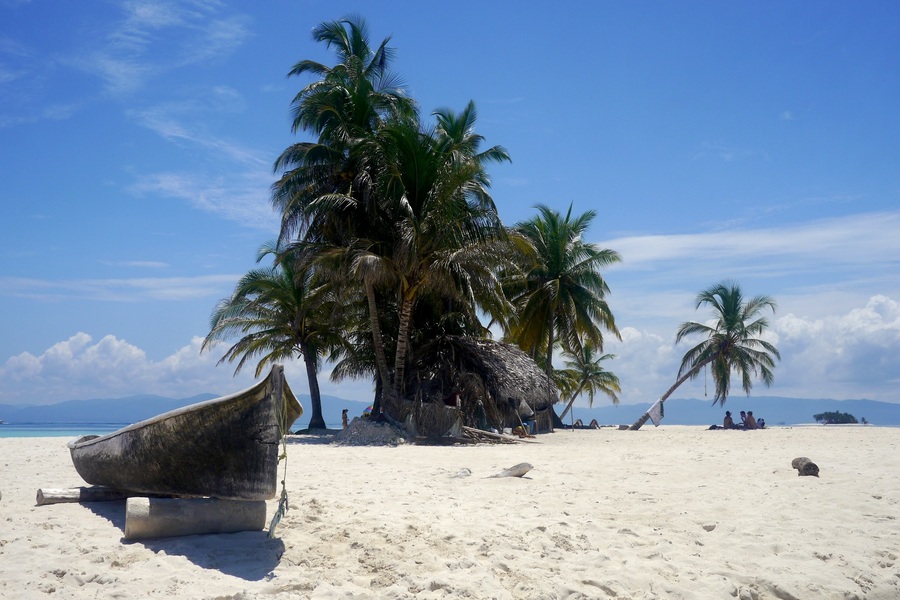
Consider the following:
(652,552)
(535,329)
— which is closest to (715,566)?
(652,552)

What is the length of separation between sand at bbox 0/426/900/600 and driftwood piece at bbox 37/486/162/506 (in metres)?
0.08

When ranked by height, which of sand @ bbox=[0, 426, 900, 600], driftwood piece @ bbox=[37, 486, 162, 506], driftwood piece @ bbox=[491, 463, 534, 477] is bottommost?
sand @ bbox=[0, 426, 900, 600]

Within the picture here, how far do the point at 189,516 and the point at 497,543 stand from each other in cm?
245

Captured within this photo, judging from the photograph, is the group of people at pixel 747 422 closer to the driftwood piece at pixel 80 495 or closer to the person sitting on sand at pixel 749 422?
the person sitting on sand at pixel 749 422

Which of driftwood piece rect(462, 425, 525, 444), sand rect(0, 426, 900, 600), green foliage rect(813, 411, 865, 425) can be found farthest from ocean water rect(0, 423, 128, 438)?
green foliage rect(813, 411, 865, 425)

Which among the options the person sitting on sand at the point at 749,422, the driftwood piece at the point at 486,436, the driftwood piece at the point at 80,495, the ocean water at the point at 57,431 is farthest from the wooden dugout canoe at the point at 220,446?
the person sitting on sand at the point at 749,422

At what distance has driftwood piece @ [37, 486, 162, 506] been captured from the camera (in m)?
6.15

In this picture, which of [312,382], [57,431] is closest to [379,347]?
[312,382]

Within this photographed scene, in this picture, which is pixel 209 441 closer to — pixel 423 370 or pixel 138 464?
pixel 138 464

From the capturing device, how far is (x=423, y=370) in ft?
59.8

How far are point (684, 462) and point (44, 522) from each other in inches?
326

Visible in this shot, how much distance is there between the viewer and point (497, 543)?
5598mm

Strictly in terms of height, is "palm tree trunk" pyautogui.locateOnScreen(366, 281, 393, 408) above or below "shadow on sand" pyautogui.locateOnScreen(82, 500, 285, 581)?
above

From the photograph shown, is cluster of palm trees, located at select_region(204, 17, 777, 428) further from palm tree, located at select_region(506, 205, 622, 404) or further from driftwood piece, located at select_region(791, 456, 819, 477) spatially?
driftwood piece, located at select_region(791, 456, 819, 477)
